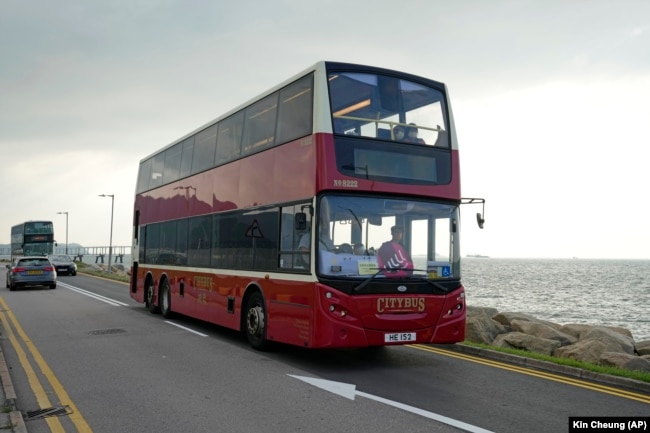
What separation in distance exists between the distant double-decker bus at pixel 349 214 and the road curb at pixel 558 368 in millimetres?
1170

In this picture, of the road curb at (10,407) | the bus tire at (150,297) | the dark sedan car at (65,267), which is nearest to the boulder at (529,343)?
the bus tire at (150,297)

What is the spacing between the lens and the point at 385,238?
9.38m

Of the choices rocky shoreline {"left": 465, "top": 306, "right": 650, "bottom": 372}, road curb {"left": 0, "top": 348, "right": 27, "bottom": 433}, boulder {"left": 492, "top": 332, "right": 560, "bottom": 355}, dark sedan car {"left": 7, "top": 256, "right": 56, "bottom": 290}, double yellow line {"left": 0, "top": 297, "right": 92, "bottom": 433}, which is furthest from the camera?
dark sedan car {"left": 7, "top": 256, "right": 56, "bottom": 290}

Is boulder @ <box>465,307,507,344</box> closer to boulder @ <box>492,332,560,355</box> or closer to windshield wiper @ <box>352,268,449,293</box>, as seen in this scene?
boulder @ <box>492,332,560,355</box>

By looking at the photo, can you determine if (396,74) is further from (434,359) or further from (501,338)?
(501,338)

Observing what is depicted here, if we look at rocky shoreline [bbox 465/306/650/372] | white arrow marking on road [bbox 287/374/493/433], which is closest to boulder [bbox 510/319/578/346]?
rocky shoreline [bbox 465/306/650/372]

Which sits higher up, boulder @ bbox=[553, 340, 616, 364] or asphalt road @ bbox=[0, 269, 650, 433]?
asphalt road @ bbox=[0, 269, 650, 433]

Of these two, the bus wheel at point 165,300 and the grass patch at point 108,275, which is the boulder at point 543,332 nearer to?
the bus wheel at point 165,300

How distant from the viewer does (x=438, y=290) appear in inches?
383

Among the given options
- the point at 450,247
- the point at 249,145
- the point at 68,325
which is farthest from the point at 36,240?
the point at 450,247

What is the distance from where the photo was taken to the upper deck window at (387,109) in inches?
379

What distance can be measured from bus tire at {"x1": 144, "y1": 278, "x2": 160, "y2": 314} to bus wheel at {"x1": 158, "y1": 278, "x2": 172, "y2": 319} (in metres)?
0.48

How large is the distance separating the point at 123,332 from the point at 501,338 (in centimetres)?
868

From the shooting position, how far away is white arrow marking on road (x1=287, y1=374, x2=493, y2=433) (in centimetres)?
621
